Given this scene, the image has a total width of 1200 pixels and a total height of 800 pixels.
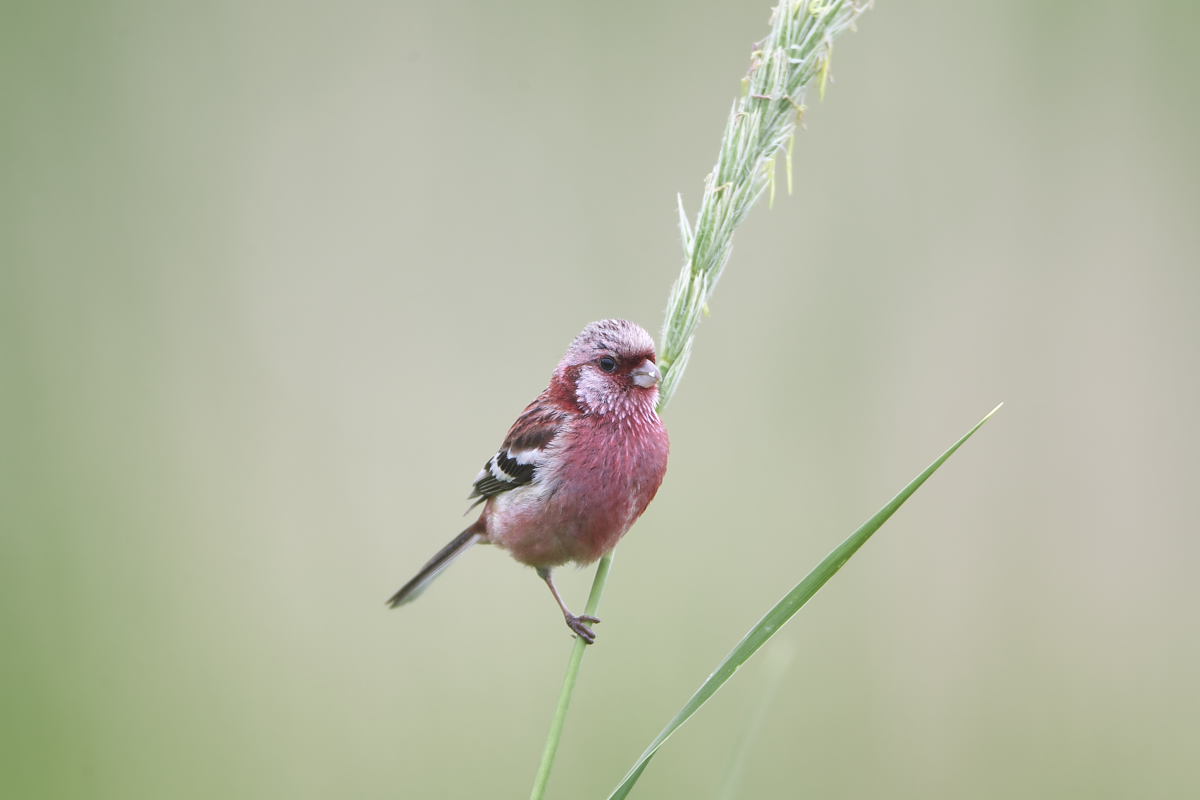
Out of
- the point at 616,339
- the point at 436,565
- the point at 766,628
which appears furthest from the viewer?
the point at 436,565

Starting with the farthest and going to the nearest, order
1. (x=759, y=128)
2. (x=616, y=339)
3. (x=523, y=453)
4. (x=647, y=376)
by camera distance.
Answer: (x=523, y=453), (x=616, y=339), (x=647, y=376), (x=759, y=128)

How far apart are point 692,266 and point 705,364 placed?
6.94 ft

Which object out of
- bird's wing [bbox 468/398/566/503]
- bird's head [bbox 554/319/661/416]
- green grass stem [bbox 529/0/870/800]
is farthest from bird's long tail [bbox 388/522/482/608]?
green grass stem [bbox 529/0/870/800]

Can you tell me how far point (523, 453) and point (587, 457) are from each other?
204mm

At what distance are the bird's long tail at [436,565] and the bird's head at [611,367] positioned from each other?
1.50ft

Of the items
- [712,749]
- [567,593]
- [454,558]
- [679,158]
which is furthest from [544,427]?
[679,158]

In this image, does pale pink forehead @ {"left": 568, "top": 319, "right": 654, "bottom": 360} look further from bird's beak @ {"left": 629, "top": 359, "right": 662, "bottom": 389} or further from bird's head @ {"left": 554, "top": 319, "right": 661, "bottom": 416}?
bird's beak @ {"left": 629, "top": 359, "right": 662, "bottom": 389}

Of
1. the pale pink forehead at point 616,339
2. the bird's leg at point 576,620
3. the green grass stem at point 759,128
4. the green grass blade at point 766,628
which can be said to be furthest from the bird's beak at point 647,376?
the green grass blade at point 766,628

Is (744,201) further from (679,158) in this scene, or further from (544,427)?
(679,158)

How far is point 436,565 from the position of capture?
1.98 meters

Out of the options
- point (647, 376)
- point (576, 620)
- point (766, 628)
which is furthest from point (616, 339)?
point (766, 628)

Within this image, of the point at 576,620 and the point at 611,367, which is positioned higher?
the point at 611,367

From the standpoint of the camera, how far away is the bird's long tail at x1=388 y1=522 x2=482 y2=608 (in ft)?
6.39

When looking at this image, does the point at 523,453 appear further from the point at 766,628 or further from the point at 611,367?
the point at 766,628
